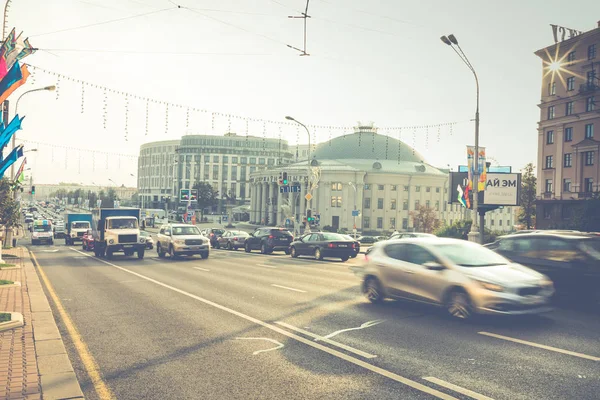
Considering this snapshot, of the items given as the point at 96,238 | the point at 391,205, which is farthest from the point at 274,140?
the point at 96,238

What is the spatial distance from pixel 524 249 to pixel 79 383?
10177 mm

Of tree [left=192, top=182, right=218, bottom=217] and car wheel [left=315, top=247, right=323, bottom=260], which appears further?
tree [left=192, top=182, right=218, bottom=217]

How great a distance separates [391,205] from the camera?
10200cm

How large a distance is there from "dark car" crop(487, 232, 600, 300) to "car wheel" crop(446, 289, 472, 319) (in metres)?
3.09

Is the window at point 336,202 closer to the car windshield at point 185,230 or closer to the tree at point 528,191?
the tree at point 528,191

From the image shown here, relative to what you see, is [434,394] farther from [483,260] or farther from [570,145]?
[570,145]

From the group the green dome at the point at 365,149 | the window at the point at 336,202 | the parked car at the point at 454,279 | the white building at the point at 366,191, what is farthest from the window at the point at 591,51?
the parked car at the point at 454,279

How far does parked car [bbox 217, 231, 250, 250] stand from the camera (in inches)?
1439

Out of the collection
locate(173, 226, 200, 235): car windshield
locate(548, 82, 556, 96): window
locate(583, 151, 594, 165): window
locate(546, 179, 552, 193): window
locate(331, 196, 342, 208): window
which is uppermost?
locate(548, 82, 556, 96): window

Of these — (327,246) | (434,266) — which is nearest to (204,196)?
(327,246)

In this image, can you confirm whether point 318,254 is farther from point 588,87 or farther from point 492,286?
point 588,87

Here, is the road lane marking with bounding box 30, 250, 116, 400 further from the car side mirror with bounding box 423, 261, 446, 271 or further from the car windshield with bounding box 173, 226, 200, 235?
the car windshield with bounding box 173, 226, 200, 235

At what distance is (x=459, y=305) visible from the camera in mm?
9781

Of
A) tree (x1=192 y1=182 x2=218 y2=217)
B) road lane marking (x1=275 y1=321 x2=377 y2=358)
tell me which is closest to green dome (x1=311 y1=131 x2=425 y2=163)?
tree (x1=192 y1=182 x2=218 y2=217)
